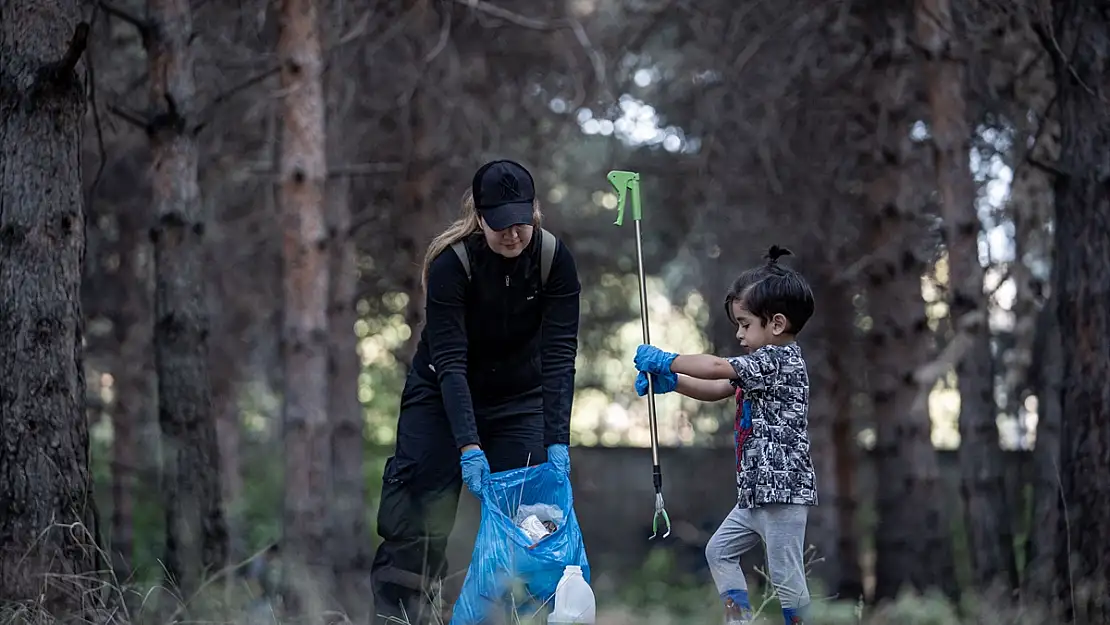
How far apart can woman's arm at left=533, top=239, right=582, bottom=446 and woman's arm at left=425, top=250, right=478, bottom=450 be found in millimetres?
326

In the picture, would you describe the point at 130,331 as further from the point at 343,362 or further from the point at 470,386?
the point at 470,386

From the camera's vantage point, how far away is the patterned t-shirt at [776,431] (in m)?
4.39

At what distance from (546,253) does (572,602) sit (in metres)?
1.28

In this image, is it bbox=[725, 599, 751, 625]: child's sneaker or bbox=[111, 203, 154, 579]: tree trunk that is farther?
bbox=[111, 203, 154, 579]: tree trunk

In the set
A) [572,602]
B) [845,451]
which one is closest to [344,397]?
[845,451]

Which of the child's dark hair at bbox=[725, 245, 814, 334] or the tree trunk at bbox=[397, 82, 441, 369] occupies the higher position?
the tree trunk at bbox=[397, 82, 441, 369]

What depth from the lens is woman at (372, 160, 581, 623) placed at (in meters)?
4.60

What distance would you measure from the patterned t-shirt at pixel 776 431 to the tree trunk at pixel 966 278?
509 centimetres

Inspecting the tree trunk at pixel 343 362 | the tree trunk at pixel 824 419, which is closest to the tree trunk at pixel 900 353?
the tree trunk at pixel 824 419

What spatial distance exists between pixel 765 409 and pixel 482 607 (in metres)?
1.21

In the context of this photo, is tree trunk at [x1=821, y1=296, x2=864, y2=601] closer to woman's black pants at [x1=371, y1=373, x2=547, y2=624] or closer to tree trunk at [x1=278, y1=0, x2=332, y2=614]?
tree trunk at [x1=278, y1=0, x2=332, y2=614]

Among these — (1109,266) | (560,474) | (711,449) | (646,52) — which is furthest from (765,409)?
(711,449)

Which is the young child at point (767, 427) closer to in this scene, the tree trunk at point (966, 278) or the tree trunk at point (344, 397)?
the tree trunk at point (966, 278)

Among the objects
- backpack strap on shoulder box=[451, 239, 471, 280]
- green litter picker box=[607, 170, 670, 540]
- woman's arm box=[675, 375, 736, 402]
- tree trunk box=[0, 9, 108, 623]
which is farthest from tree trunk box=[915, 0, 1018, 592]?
tree trunk box=[0, 9, 108, 623]
